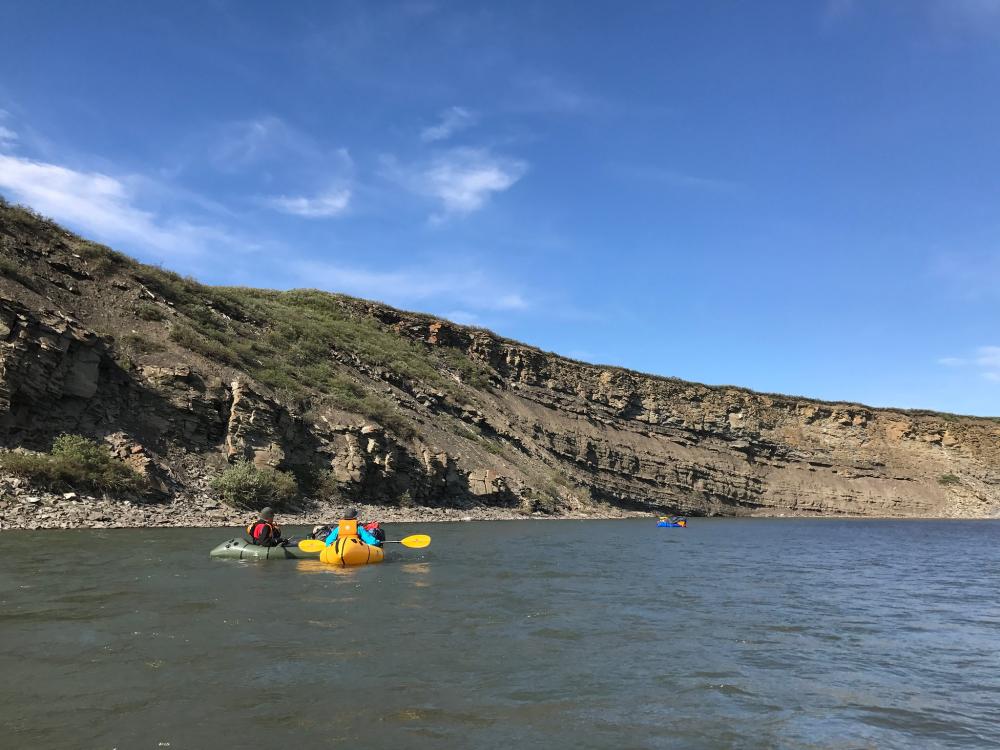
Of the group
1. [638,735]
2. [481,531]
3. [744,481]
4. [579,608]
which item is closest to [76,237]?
[481,531]

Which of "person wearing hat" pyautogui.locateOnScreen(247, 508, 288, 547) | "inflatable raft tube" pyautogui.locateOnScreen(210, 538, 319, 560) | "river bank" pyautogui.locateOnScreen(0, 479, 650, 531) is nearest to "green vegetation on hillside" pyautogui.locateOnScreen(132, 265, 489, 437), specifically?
"river bank" pyautogui.locateOnScreen(0, 479, 650, 531)

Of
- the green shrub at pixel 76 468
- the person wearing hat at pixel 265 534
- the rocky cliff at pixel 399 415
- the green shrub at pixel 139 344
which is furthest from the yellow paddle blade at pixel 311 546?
the green shrub at pixel 139 344

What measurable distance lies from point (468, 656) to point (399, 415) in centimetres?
2949

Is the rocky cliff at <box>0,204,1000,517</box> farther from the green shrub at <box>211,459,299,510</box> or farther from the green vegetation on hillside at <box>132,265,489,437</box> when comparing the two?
the green shrub at <box>211,459,299,510</box>

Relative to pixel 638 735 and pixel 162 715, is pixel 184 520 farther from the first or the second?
pixel 638 735

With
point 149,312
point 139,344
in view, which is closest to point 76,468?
point 139,344

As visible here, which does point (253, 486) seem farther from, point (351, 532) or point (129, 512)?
point (351, 532)

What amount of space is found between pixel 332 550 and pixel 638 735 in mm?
11338

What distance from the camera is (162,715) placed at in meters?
5.50

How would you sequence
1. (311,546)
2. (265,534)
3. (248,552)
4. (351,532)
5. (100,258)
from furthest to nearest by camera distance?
(100,258) → (311,546) → (265,534) → (351,532) → (248,552)

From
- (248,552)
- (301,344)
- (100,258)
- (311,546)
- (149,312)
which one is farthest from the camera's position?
(301,344)

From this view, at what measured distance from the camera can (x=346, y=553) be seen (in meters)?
15.6

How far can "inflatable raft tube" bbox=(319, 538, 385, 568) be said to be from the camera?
15520mm

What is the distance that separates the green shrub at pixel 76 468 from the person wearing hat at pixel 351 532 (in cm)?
910
